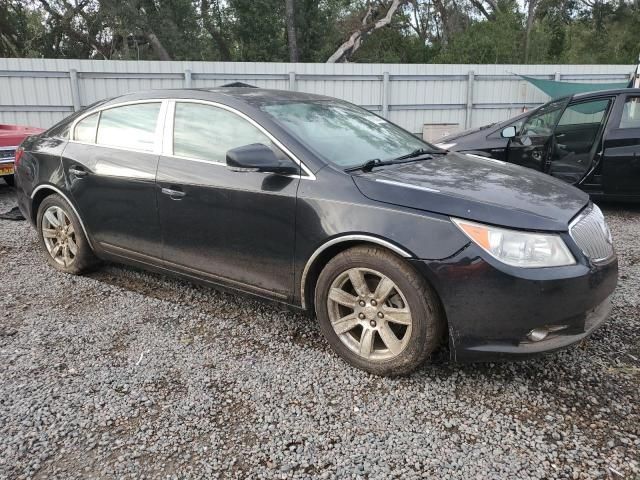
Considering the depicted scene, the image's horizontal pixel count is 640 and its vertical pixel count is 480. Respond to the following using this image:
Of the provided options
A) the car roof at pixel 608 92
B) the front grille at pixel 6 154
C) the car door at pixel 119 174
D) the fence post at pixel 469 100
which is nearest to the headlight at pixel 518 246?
the car door at pixel 119 174

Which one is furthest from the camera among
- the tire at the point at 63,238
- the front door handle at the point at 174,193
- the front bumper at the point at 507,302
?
the tire at the point at 63,238

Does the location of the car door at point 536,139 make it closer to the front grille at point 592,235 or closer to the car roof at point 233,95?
the car roof at point 233,95

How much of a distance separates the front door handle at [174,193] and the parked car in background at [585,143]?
4225mm

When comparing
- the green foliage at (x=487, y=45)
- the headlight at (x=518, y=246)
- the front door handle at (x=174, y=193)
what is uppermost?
the green foliage at (x=487, y=45)

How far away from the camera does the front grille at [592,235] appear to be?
2621 millimetres

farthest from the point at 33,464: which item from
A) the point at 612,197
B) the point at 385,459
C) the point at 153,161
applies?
the point at 612,197

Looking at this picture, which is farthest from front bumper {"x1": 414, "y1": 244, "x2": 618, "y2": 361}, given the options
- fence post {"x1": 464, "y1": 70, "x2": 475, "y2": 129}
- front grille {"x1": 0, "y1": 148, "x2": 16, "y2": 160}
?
fence post {"x1": 464, "y1": 70, "x2": 475, "y2": 129}

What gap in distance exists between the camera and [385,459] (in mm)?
2229

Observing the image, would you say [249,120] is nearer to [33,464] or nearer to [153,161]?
[153,161]

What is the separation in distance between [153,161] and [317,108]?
1194mm

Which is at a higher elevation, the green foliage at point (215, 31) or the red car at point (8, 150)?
the green foliage at point (215, 31)

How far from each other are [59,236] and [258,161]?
95.5 inches

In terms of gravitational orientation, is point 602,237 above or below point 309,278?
above

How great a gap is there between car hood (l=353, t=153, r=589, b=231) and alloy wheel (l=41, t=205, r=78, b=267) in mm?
2704
